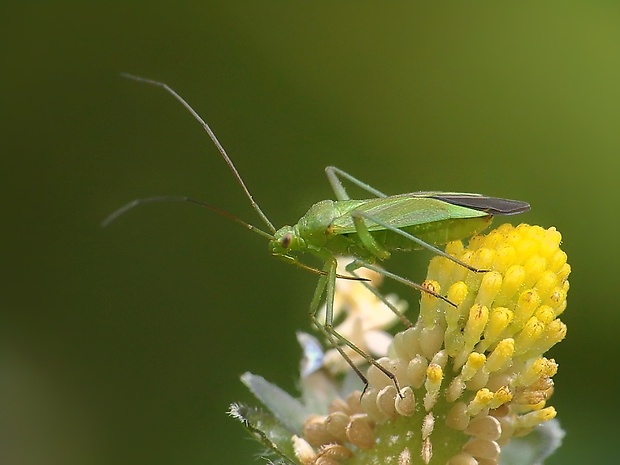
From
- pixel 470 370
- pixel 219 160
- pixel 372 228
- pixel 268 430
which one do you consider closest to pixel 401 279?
pixel 372 228

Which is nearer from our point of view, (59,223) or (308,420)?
(308,420)

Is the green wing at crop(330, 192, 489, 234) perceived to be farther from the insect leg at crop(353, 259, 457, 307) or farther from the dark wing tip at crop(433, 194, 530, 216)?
the insect leg at crop(353, 259, 457, 307)

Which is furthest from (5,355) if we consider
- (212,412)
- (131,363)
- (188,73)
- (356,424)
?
(356,424)

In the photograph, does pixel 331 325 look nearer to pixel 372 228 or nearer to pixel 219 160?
pixel 372 228

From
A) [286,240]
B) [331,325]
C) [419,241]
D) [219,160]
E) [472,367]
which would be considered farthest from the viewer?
[219,160]

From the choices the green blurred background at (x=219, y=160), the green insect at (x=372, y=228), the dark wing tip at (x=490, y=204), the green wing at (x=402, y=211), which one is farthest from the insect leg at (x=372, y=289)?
the green blurred background at (x=219, y=160)

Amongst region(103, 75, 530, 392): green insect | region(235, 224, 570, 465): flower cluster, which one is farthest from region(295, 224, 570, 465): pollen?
region(103, 75, 530, 392): green insect

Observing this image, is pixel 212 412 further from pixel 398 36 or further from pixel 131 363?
pixel 398 36
